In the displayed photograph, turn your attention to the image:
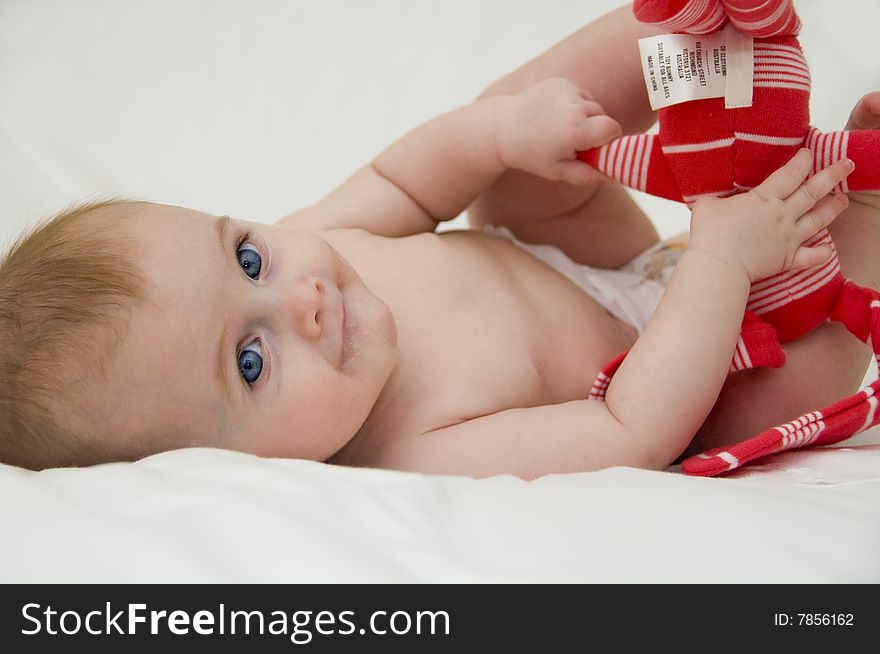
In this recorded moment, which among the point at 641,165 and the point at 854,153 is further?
the point at 641,165

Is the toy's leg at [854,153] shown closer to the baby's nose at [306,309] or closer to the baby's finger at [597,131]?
the baby's finger at [597,131]

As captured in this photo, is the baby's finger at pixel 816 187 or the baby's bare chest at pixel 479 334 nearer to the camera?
the baby's finger at pixel 816 187

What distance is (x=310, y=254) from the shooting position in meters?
1.02

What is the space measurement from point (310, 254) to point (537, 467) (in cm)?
35

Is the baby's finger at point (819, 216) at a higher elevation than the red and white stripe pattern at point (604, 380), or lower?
higher

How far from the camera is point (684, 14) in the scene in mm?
817

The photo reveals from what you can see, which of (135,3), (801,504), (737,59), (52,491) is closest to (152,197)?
(135,3)

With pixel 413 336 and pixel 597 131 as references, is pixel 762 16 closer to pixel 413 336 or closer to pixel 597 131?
pixel 597 131

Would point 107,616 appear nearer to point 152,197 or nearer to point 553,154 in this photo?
point 553,154

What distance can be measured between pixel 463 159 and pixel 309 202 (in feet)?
1.86

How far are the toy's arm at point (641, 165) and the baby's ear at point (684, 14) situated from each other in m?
0.17

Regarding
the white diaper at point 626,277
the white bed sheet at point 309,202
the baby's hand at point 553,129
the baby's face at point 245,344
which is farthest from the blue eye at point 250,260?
the white diaper at point 626,277

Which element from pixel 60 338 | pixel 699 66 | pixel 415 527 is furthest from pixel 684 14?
pixel 60 338

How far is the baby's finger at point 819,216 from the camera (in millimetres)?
949
